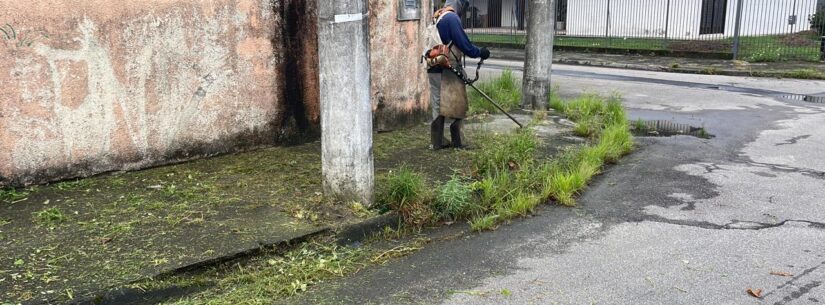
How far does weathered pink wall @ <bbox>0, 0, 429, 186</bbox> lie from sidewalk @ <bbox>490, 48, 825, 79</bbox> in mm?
11198

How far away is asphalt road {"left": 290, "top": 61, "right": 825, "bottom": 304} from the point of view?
3.92 meters

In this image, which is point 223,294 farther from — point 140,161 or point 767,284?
point 767,284

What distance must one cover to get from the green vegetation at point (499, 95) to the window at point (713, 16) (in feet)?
42.6

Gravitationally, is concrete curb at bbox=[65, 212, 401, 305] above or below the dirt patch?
below

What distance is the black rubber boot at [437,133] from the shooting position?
22.8ft

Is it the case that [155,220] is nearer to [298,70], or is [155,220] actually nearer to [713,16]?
[298,70]

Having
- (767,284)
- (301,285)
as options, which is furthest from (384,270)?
(767,284)

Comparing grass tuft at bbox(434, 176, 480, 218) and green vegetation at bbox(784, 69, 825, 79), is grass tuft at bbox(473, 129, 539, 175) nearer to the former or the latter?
grass tuft at bbox(434, 176, 480, 218)

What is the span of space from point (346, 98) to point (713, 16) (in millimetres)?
20362

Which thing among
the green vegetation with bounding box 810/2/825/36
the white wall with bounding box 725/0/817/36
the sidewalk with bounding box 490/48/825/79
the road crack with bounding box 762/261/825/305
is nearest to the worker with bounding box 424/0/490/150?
the road crack with bounding box 762/261/825/305

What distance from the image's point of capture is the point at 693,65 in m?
17.2

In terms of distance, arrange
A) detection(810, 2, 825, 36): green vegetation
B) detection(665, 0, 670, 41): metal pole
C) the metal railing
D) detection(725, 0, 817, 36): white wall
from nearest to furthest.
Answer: the metal railing → detection(810, 2, 825, 36): green vegetation → detection(665, 0, 670, 41): metal pole → detection(725, 0, 817, 36): white wall

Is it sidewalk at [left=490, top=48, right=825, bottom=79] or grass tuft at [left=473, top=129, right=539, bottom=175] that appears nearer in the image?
grass tuft at [left=473, top=129, right=539, bottom=175]

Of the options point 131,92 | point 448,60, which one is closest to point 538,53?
point 448,60
